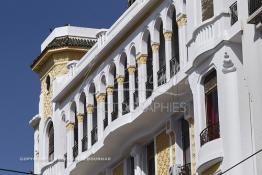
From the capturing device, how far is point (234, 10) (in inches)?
1101

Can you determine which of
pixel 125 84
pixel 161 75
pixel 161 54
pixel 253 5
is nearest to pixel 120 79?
pixel 125 84

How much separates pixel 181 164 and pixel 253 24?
239 inches

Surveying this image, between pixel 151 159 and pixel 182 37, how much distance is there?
13.9 ft

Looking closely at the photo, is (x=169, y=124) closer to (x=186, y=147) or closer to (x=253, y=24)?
(x=186, y=147)

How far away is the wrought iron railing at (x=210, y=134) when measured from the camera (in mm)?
27953

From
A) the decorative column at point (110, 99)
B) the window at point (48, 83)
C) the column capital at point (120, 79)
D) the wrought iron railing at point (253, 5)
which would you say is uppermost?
the window at point (48, 83)

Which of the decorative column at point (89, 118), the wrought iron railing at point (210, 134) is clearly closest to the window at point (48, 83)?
the decorative column at point (89, 118)

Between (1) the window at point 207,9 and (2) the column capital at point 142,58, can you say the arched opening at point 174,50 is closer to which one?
(2) the column capital at point 142,58

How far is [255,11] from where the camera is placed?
26.6 metres

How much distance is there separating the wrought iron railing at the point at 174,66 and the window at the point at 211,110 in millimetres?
2674

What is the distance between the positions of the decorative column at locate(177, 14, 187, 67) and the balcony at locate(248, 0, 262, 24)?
4404 millimetres

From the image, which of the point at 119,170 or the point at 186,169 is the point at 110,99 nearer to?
the point at 119,170

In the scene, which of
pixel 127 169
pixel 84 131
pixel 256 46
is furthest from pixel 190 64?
pixel 84 131

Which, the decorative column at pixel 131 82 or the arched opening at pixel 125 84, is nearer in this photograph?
the decorative column at pixel 131 82
